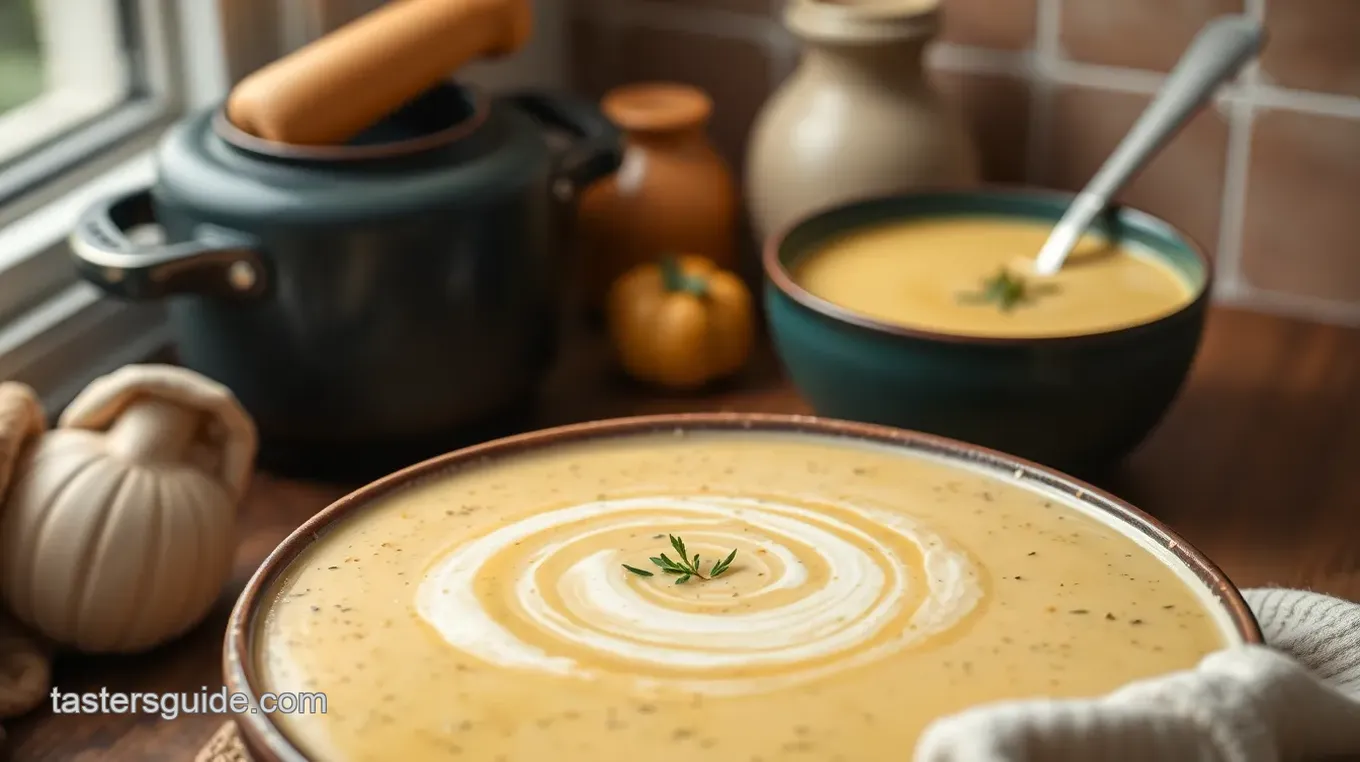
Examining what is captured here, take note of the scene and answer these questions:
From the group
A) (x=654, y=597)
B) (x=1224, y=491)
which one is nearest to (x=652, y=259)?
(x=1224, y=491)

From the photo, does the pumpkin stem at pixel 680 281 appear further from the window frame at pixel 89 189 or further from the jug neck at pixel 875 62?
the window frame at pixel 89 189

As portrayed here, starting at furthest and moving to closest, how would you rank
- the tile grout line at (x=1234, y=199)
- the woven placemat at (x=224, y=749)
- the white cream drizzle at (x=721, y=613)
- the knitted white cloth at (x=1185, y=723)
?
the tile grout line at (x=1234, y=199) → the woven placemat at (x=224, y=749) → the white cream drizzle at (x=721, y=613) → the knitted white cloth at (x=1185, y=723)

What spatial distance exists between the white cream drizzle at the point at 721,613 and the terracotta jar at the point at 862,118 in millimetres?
460

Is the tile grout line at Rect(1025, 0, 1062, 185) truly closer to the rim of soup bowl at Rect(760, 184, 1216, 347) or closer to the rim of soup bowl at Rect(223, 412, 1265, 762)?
the rim of soup bowl at Rect(760, 184, 1216, 347)

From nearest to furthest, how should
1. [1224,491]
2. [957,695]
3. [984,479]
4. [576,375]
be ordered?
[957,695] → [984,479] → [1224,491] → [576,375]

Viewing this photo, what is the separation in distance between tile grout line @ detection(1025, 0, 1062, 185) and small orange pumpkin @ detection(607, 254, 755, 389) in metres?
0.28

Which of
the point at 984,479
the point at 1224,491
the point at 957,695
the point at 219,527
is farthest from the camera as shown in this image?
the point at 1224,491

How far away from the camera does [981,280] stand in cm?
99

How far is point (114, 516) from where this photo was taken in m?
0.78

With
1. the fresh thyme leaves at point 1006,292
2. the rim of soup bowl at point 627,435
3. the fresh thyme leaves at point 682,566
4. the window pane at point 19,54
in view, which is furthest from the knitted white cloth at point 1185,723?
the window pane at point 19,54

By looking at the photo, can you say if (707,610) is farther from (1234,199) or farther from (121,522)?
(1234,199)

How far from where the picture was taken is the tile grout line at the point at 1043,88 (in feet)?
3.93

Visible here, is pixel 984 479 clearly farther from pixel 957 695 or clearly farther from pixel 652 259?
pixel 652 259

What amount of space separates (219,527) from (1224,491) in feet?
1.81
